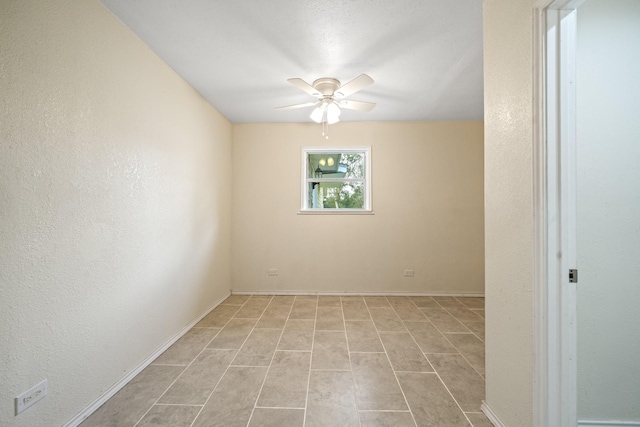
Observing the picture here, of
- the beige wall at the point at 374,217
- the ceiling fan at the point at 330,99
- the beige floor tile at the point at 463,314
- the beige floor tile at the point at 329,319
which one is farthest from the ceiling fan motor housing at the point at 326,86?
the beige floor tile at the point at 463,314

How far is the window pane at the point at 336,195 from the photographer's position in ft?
12.9

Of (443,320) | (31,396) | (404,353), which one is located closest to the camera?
(31,396)

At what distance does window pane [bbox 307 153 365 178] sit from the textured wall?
9.00 ft

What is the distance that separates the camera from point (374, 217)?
3777mm

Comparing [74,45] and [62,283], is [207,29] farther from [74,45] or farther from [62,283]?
[62,283]

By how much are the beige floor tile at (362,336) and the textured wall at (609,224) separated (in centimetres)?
131

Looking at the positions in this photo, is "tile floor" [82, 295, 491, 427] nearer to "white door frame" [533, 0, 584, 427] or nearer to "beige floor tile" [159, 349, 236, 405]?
"beige floor tile" [159, 349, 236, 405]

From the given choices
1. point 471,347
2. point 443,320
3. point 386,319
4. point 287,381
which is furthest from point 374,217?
point 287,381

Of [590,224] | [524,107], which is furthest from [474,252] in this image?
[524,107]

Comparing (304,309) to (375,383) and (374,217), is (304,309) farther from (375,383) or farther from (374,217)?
(374,217)

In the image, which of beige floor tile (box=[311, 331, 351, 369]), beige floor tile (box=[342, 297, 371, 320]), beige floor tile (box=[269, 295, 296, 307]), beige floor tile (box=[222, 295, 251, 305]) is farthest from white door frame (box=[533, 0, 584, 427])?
beige floor tile (box=[222, 295, 251, 305])

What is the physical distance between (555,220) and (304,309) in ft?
8.86

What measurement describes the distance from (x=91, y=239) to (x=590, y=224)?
2.78 metres

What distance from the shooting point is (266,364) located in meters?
1.96
